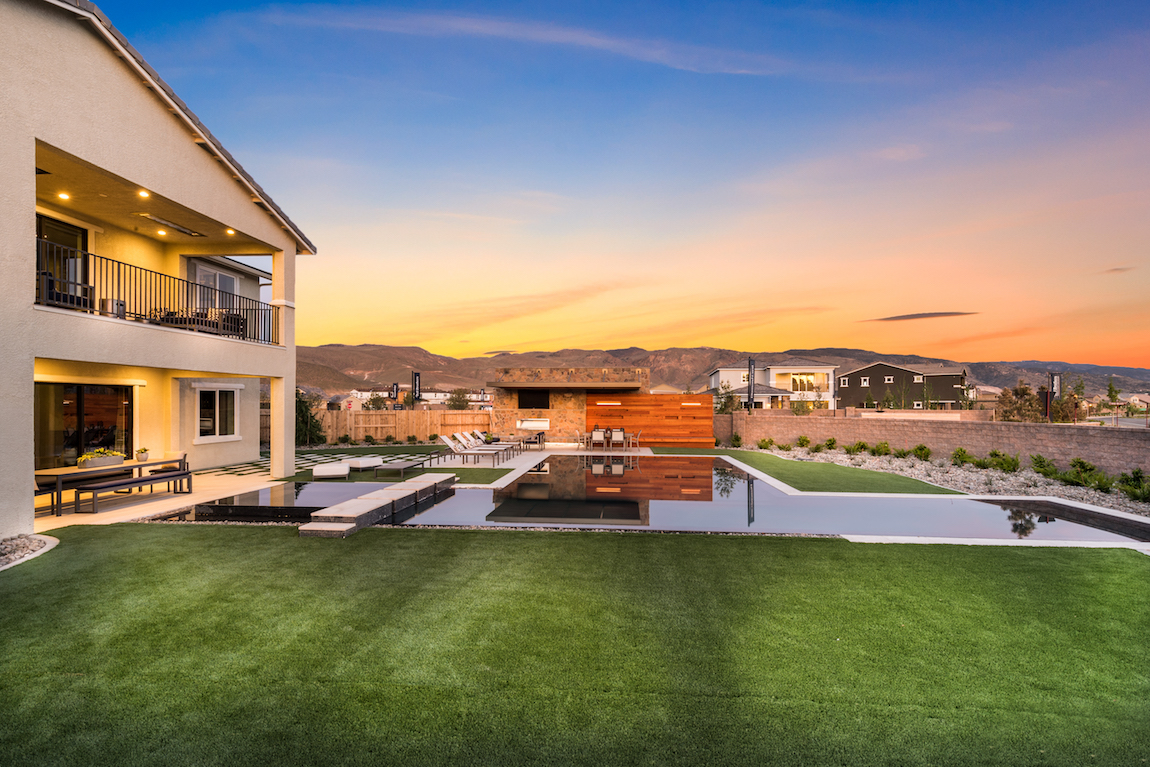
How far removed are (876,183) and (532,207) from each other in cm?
1324

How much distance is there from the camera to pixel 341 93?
1705 cm

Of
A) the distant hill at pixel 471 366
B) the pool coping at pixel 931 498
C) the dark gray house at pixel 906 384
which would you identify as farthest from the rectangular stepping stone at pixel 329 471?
the distant hill at pixel 471 366

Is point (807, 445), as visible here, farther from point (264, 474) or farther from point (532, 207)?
point (264, 474)

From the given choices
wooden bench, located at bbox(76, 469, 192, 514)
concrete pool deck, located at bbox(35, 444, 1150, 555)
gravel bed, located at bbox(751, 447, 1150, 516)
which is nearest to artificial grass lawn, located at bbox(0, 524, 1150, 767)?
concrete pool deck, located at bbox(35, 444, 1150, 555)

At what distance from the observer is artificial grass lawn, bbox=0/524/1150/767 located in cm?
261

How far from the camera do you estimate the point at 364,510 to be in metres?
7.16

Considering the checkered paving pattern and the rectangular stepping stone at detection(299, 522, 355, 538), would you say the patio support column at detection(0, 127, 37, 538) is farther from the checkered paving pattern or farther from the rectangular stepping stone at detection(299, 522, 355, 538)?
the checkered paving pattern

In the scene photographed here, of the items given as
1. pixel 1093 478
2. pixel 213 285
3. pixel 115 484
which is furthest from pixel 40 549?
pixel 1093 478

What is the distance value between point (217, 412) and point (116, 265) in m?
4.52

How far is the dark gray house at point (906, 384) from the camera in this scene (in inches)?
2176

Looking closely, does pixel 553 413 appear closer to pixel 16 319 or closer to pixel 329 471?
pixel 329 471

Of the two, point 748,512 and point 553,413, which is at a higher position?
point 553,413

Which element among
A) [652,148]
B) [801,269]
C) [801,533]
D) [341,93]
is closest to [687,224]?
[652,148]

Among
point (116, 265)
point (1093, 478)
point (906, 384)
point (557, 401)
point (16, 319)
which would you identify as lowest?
point (1093, 478)
